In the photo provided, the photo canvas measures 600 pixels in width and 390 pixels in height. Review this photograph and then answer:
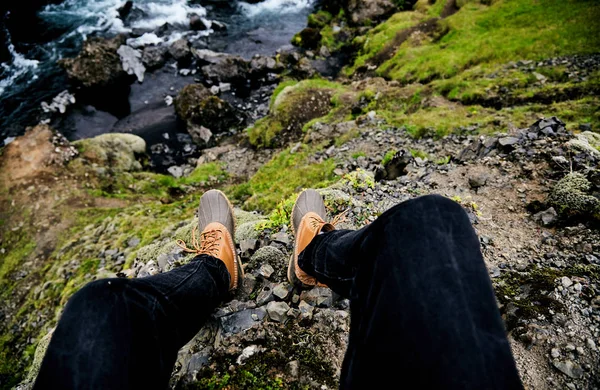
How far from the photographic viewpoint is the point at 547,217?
4488mm

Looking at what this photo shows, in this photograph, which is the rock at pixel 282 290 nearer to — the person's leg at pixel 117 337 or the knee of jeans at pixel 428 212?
the person's leg at pixel 117 337

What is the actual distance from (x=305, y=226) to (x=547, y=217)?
3.59m

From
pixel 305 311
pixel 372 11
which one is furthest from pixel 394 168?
pixel 372 11

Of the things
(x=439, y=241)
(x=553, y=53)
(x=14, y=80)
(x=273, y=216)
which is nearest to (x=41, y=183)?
(x=273, y=216)

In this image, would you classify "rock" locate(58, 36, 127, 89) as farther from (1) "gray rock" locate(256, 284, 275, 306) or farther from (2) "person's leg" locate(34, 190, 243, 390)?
(2) "person's leg" locate(34, 190, 243, 390)

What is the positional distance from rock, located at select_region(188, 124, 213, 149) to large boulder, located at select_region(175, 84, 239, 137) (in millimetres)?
244

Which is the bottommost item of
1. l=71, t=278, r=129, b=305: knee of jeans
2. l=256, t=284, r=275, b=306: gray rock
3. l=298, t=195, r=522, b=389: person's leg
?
l=256, t=284, r=275, b=306: gray rock

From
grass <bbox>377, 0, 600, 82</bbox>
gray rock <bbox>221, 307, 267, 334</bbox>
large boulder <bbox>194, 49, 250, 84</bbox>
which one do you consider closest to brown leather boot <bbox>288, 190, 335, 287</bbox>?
gray rock <bbox>221, 307, 267, 334</bbox>

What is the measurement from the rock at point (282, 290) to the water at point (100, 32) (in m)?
16.5

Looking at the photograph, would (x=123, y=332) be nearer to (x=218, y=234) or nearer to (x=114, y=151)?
(x=218, y=234)

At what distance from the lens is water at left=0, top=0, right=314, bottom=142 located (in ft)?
51.4

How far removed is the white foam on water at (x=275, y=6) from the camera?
23719mm

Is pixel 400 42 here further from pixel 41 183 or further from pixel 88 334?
pixel 88 334

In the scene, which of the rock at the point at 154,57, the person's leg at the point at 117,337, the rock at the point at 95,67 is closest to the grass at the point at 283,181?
the person's leg at the point at 117,337
